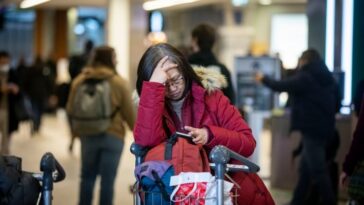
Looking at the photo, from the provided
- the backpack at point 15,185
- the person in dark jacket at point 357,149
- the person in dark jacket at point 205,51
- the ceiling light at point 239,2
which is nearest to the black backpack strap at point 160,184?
the backpack at point 15,185

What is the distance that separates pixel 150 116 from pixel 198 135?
0.24m

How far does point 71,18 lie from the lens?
860 inches

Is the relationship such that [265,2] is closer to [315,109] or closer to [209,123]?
[315,109]

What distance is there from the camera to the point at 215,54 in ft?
30.8

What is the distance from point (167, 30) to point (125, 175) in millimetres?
14567

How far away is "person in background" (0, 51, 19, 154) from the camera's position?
33.6 ft

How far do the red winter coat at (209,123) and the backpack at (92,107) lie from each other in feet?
9.20

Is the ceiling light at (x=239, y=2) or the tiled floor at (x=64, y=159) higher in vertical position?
the ceiling light at (x=239, y=2)

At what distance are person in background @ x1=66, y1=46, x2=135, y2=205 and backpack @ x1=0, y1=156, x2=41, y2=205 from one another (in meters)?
2.90

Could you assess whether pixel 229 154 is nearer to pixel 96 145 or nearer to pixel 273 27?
pixel 96 145

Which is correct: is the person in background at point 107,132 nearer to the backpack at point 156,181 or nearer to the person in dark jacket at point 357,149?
the person in dark jacket at point 357,149

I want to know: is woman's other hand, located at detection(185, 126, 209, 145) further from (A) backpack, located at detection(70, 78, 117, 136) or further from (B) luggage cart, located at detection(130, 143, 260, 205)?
(A) backpack, located at detection(70, 78, 117, 136)

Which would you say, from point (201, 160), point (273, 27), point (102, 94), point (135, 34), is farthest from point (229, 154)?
point (273, 27)

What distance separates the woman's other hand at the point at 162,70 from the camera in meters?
3.27
